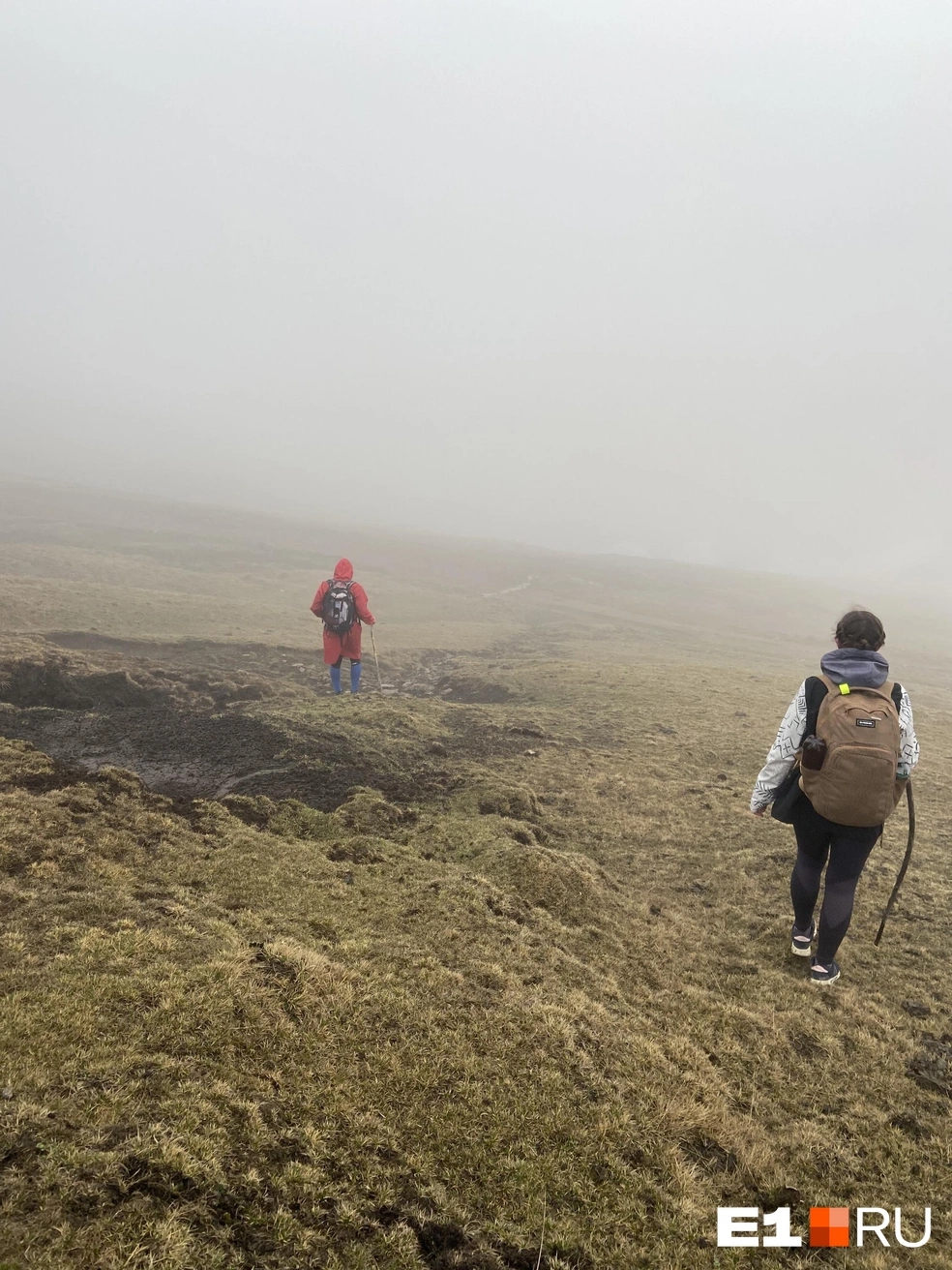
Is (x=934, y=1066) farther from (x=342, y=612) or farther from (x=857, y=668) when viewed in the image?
(x=342, y=612)

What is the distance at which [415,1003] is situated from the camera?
6391 millimetres

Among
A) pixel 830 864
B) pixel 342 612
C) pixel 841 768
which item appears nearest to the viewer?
pixel 841 768

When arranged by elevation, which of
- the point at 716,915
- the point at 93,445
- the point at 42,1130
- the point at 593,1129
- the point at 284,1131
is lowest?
the point at 716,915

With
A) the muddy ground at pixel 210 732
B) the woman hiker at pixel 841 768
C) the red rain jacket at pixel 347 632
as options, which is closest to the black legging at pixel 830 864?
the woman hiker at pixel 841 768

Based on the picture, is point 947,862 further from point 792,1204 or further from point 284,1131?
point 284,1131

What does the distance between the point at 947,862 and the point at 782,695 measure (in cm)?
1701

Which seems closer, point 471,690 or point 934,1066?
point 934,1066

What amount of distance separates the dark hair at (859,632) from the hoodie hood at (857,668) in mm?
72

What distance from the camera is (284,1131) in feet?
15.1

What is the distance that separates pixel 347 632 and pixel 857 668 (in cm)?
1528

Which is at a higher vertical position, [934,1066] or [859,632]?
[859,632]

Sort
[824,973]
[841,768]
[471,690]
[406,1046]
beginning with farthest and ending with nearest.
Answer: [471,690], [824,973], [841,768], [406,1046]

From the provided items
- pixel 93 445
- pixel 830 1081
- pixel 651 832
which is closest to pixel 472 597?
pixel 651 832

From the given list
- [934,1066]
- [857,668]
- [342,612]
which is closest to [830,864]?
[934,1066]
